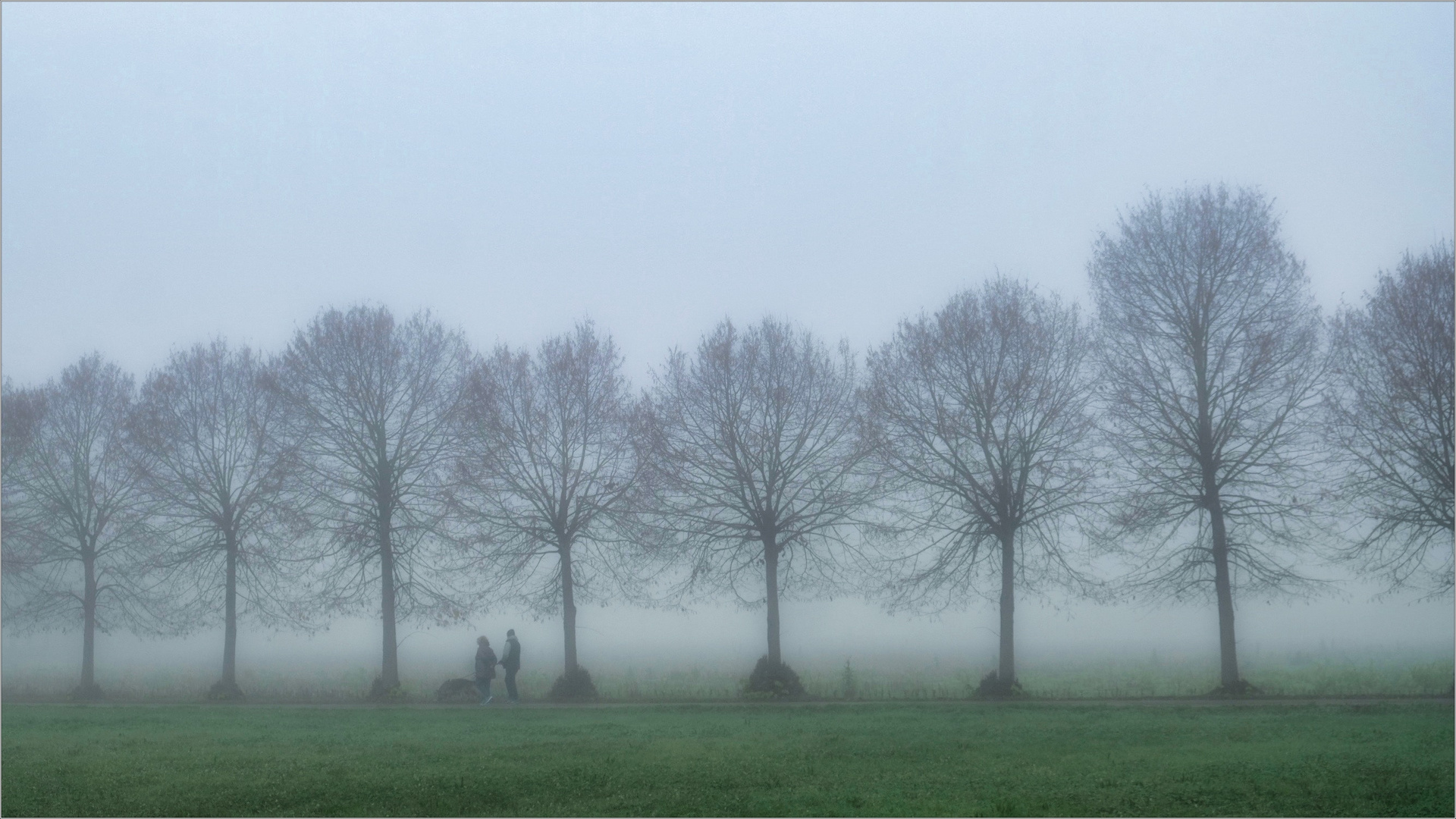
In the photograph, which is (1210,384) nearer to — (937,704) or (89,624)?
(937,704)

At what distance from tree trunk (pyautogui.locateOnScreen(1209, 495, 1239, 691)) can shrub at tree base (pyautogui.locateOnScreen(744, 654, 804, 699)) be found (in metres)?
10.0

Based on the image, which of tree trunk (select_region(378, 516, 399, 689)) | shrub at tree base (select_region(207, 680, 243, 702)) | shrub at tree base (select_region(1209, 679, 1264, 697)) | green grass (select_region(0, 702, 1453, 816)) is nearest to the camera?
green grass (select_region(0, 702, 1453, 816))

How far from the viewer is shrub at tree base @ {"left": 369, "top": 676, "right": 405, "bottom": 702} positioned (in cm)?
3040

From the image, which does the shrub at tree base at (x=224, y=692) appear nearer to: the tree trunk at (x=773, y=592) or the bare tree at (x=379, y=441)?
the bare tree at (x=379, y=441)

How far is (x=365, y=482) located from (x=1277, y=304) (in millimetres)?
25267

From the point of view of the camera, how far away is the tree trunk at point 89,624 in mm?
35312

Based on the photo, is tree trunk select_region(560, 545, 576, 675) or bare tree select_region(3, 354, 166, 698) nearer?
tree trunk select_region(560, 545, 576, 675)

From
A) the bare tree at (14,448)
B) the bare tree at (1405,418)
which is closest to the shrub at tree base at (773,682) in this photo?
the bare tree at (1405,418)

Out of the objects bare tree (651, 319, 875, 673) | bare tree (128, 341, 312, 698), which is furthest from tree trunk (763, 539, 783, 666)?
bare tree (128, 341, 312, 698)

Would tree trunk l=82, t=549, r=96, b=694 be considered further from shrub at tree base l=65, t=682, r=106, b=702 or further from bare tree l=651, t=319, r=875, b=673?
bare tree l=651, t=319, r=875, b=673

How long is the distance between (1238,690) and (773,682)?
1083cm

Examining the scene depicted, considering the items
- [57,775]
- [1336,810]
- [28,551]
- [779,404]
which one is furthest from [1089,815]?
[28,551]

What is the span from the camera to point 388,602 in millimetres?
32656

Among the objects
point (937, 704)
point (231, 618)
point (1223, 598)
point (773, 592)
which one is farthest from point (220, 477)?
point (1223, 598)
